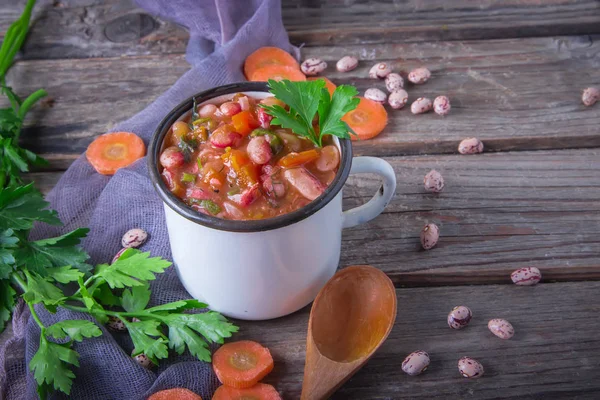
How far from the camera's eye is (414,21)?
260cm

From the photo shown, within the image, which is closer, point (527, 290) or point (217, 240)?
point (217, 240)

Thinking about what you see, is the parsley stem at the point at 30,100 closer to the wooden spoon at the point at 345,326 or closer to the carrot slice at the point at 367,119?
the carrot slice at the point at 367,119

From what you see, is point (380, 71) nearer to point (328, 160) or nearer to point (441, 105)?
point (441, 105)

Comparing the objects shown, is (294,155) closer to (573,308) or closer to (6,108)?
(573,308)

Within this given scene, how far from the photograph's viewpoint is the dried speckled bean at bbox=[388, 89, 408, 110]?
226cm

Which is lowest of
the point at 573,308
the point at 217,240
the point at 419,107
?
the point at 573,308

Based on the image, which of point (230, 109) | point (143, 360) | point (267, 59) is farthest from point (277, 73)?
point (143, 360)

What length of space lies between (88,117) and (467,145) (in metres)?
1.18

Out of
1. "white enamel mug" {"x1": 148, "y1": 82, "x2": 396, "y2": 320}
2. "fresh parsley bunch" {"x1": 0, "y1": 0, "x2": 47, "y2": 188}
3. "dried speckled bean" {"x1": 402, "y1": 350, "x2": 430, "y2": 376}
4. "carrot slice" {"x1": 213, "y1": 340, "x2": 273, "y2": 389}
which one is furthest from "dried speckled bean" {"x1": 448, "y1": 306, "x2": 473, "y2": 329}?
"fresh parsley bunch" {"x1": 0, "y1": 0, "x2": 47, "y2": 188}

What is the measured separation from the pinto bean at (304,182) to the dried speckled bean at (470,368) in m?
0.53

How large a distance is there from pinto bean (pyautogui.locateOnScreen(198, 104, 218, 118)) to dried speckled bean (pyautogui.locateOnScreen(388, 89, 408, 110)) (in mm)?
726

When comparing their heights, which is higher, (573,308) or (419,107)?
(419,107)

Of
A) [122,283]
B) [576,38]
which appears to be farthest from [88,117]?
[576,38]

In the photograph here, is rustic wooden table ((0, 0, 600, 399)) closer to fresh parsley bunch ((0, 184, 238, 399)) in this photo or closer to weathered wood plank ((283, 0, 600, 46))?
weathered wood plank ((283, 0, 600, 46))
